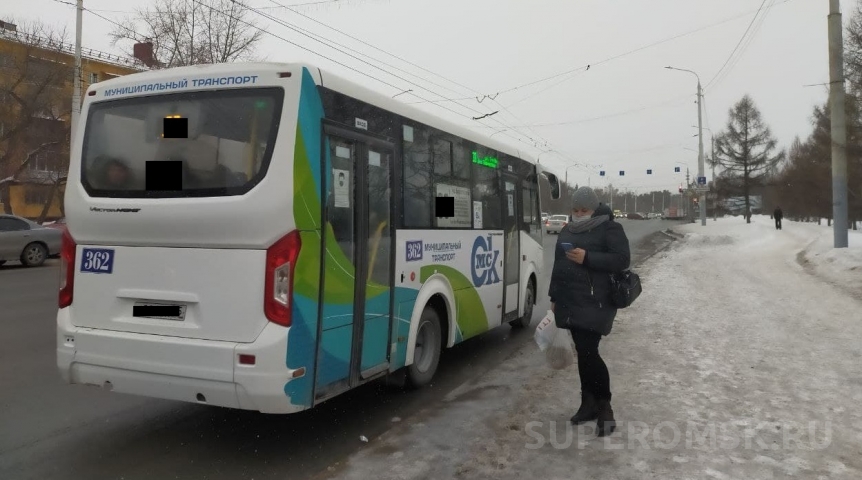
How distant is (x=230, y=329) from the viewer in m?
3.98

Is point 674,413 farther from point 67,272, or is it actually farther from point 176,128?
point 67,272

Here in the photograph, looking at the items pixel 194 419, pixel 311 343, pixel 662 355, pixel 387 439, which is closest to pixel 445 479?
pixel 387 439

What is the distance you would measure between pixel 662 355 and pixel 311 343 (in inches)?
181

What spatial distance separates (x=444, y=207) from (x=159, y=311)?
3.07 meters

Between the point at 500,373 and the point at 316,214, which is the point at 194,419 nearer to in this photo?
the point at 316,214

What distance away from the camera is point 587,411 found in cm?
480

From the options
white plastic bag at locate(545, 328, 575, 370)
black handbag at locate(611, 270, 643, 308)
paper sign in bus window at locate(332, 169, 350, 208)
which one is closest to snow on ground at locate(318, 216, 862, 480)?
white plastic bag at locate(545, 328, 575, 370)

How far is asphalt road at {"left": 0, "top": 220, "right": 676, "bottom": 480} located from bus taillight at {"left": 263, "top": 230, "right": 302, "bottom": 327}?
110 centimetres

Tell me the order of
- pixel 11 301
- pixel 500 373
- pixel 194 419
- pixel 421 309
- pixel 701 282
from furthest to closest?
pixel 701 282
pixel 11 301
pixel 500 373
pixel 421 309
pixel 194 419

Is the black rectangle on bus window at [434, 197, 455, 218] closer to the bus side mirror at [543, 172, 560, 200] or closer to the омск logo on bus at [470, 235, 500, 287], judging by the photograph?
the омск logo on bus at [470, 235, 500, 287]

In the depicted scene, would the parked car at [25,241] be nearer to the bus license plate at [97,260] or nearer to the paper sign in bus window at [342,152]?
the bus license plate at [97,260]

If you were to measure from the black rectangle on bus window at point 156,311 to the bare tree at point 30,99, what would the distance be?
36.5 meters

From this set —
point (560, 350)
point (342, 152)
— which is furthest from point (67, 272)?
point (560, 350)

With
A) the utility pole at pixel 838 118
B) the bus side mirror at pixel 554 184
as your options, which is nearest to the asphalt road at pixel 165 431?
the bus side mirror at pixel 554 184
